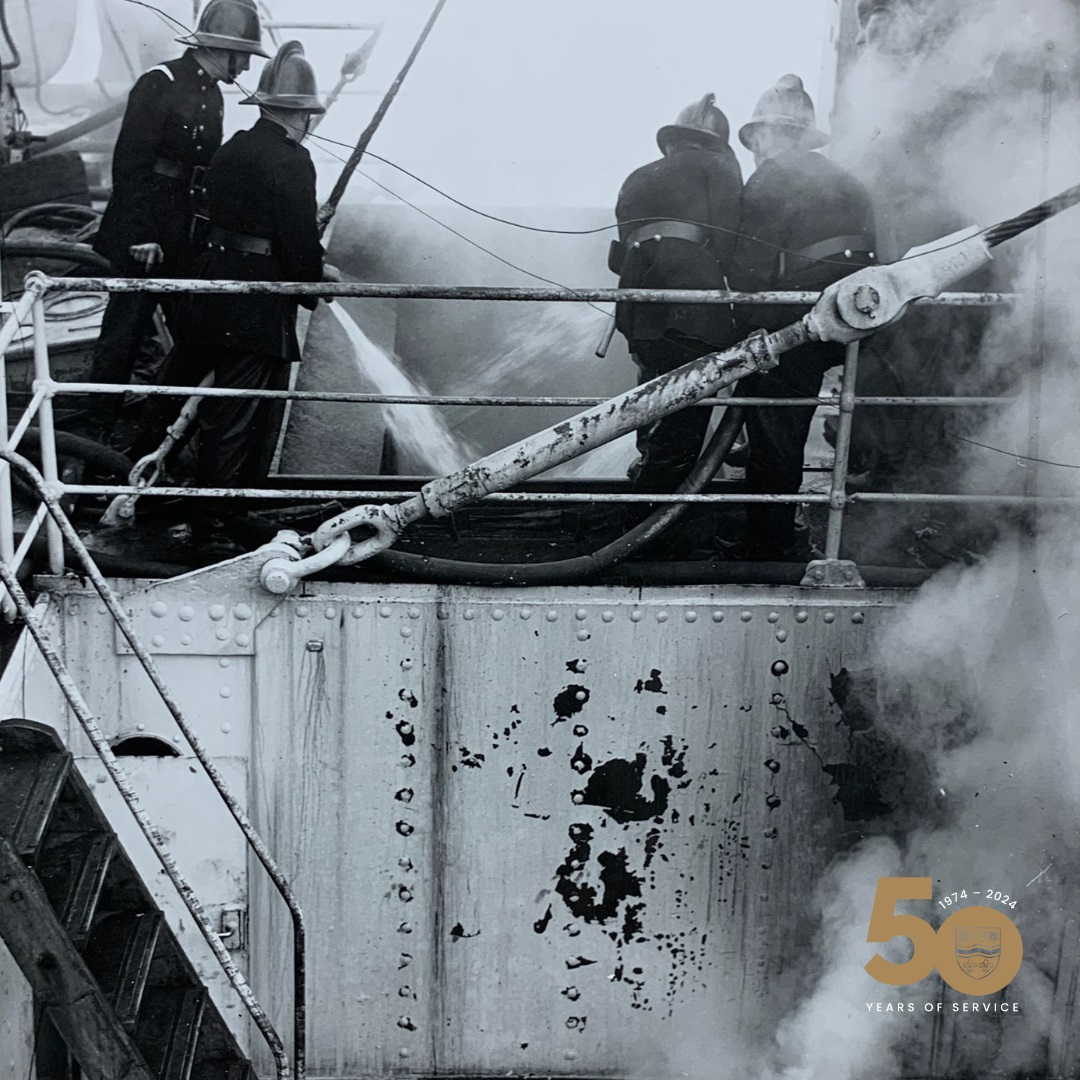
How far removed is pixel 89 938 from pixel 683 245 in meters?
3.33

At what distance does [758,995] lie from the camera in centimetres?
438

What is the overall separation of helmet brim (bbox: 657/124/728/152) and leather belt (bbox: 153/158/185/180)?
82.3 inches

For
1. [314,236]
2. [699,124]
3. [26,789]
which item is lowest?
[26,789]

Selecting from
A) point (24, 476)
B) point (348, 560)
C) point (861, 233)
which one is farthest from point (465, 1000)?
point (861, 233)

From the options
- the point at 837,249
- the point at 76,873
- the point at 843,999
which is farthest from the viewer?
the point at 837,249

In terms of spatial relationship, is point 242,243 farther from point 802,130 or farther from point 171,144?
point 802,130

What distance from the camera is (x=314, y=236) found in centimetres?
460

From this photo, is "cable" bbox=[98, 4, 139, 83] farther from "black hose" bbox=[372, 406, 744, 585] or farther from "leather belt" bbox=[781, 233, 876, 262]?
"leather belt" bbox=[781, 233, 876, 262]

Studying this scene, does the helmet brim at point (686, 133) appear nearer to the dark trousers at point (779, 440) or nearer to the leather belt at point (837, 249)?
the leather belt at point (837, 249)

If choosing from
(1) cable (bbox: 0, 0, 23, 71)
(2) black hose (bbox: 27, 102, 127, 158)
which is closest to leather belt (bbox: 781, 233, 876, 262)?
(2) black hose (bbox: 27, 102, 127, 158)

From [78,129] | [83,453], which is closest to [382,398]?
[83,453]

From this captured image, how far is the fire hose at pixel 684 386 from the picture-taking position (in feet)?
11.2

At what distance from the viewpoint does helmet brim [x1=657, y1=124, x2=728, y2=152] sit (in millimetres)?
4867

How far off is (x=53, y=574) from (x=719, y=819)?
2.54 m
